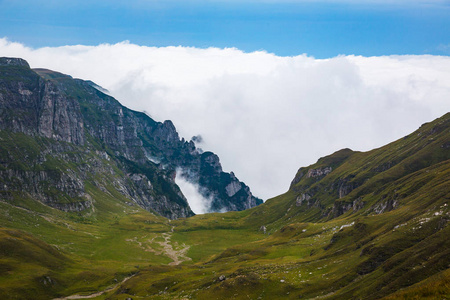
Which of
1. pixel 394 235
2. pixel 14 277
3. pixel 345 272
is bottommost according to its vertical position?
pixel 345 272

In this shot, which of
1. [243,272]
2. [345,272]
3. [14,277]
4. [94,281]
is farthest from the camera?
[94,281]

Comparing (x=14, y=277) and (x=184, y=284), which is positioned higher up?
(x=14, y=277)

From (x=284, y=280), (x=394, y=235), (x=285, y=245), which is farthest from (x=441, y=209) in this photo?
(x=285, y=245)

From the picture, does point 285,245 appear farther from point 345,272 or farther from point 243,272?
point 345,272

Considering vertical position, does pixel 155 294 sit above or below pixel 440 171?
below

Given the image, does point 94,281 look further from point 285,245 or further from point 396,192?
point 396,192

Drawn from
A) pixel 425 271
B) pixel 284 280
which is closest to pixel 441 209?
pixel 425 271

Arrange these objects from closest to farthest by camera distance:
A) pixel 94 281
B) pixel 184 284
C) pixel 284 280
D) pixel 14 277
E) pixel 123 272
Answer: pixel 284 280
pixel 184 284
pixel 14 277
pixel 94 281
pixel 123 272

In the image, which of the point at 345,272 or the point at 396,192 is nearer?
the point at 345,272

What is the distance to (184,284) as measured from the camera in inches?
5650

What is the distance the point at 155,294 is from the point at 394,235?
9381 cm

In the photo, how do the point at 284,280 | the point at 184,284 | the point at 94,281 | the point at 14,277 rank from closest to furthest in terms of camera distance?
the point at 284,280 < the point at 184,284 < the point at 14,277 < the point at 94,281

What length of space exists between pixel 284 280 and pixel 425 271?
156ft

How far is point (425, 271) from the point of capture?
7519cm
